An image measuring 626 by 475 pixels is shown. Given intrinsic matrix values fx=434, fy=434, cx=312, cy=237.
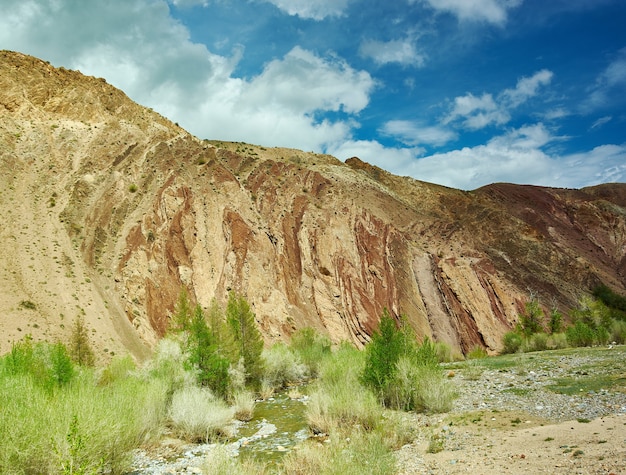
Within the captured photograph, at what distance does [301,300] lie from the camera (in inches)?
1832

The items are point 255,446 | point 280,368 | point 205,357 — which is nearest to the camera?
point 255,446

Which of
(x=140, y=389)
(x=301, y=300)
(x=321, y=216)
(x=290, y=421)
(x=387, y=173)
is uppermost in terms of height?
(x=387, y=173)

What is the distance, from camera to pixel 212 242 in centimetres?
4538

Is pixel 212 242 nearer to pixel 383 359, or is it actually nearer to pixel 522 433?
pixel 383 359

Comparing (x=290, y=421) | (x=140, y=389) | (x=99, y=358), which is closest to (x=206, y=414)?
(x=140, y=389)

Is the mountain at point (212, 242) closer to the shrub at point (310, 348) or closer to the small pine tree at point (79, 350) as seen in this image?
the shrub at point (310, 348)

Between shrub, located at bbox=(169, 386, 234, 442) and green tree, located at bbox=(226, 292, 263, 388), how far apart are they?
937 cm

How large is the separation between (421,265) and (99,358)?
131ft

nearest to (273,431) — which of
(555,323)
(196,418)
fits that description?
(196,418)

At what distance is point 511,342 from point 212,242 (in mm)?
32774

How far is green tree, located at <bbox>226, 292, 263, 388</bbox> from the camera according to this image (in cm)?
2788

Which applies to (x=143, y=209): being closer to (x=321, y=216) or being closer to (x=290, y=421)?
(x=321, y=216)

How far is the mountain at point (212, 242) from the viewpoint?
119 ft

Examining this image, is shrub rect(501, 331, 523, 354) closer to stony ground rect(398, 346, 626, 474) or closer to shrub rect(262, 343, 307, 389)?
stony ground rect(398, 346, 626, 474)
